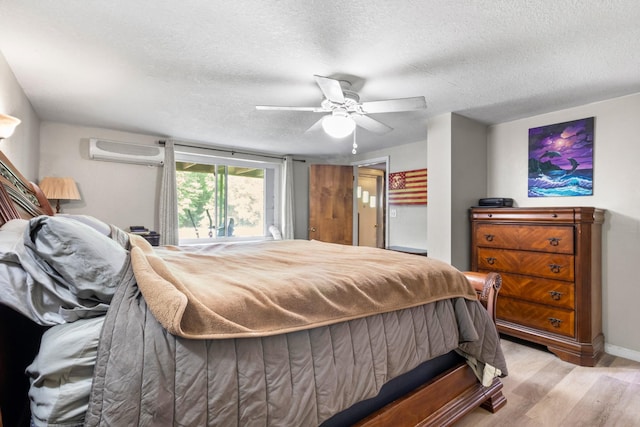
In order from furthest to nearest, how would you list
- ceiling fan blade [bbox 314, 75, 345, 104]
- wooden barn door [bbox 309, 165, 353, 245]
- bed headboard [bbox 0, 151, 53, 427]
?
wooden barn door [bbox 309, 165, 353, 245] < ceiling fan blade [bbox 314, 75, 345, 104] < bed headboard [bbox 0, 151, 53, 427]

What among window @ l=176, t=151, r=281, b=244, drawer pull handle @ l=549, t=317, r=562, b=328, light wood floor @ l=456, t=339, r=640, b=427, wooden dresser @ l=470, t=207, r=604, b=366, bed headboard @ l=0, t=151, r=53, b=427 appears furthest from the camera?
window @ l=176, t=151, r=281, b=244

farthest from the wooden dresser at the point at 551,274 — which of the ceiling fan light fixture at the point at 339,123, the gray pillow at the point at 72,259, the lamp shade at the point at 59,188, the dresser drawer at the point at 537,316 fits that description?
the lamp shade at the point at 59,188

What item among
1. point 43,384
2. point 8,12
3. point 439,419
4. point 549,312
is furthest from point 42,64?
point 549,312

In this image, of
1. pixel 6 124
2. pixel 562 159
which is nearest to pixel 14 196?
pixel 6 124

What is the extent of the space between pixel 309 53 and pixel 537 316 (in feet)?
9.77

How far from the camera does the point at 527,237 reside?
285 cm

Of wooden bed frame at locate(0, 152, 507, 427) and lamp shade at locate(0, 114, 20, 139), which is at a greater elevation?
lamp shade at locate(0, 114, 20, 139)

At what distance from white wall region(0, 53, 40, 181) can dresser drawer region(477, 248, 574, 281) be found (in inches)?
168

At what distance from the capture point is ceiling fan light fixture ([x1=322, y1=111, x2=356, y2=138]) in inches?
94.7

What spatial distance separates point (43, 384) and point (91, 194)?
367 cm

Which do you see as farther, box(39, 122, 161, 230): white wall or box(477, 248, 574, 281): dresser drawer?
box(39, 122, 161, 230): white wall

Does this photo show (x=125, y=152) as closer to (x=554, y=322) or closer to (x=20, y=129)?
(x=20, y=129)

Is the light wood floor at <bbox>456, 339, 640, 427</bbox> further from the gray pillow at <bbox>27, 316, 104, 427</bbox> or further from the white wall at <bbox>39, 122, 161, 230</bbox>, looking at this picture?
the white wall at <bbox>39, 122, 161, 230</bbox>

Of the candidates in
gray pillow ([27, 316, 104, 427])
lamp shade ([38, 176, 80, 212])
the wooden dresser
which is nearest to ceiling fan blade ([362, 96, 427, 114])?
the wooden dresser
